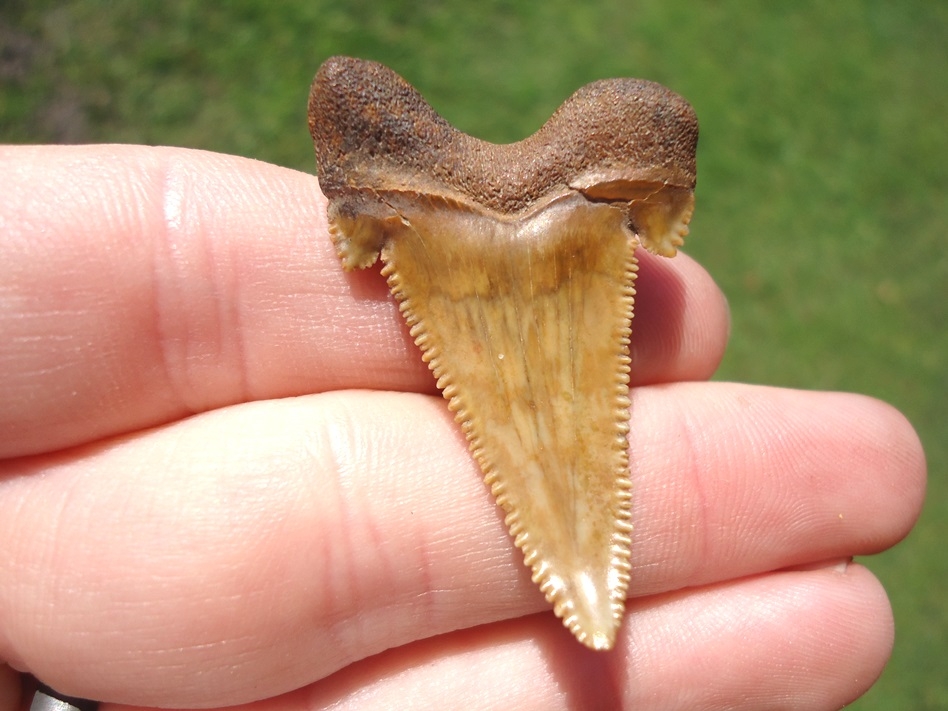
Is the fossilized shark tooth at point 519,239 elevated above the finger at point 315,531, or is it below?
above

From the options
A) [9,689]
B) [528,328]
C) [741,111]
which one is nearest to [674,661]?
[528,328]

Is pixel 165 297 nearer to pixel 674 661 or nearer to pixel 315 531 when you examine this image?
pixel 315 531

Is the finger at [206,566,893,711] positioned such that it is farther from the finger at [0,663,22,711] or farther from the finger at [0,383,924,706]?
the finger at [0,663,22,711]

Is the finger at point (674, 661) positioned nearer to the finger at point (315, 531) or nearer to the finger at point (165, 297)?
the finger at point (315, 531)

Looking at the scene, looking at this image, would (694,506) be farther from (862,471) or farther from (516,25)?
(516,25)

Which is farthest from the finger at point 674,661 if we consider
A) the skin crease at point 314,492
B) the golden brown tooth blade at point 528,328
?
the golden brown tooth blade at point 528,328
